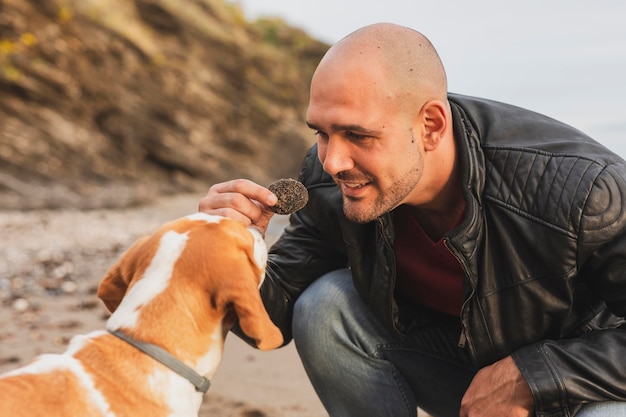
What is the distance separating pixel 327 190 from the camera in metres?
3.60

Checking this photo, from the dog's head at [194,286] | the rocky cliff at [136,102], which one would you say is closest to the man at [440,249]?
the dog's head at [194,286]

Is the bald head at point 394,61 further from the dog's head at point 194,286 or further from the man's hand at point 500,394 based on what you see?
the man's hand at point 500,394

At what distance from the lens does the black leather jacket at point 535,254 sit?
9.25 feet

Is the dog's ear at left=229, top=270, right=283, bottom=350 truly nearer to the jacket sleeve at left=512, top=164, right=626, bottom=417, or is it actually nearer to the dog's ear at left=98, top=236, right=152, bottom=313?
the dog's ear at left=98, top=236, right=152, bottom=313

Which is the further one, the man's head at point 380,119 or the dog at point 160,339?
the man's head at point 380,119

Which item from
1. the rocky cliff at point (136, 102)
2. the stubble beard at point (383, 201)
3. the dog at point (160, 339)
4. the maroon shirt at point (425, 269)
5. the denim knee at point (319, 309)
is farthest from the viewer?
the rocky cliff at point (136, 102)

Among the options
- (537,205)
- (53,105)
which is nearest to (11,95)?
(53,105)

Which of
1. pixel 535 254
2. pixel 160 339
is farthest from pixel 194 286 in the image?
pixel 535 254

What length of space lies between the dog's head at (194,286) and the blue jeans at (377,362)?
0.79 metres

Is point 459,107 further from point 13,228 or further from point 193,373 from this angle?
point 13,228

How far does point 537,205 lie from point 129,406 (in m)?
1.91

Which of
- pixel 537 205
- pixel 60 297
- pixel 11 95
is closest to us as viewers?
pixel 537 205

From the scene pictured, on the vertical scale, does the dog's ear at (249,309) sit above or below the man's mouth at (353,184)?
below

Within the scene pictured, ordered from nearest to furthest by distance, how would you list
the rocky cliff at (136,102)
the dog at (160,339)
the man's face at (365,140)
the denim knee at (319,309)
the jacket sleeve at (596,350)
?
the dog at (160,339) → the jacket sleeve at (596,350) → the man's face at (365,140) → the denim knee at (319,309) → the rocky cliff at (136,102)
